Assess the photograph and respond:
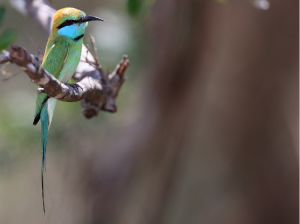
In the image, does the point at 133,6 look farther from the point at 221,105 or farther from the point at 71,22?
the point at 221,105

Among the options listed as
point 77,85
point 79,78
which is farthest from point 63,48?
point 77,85

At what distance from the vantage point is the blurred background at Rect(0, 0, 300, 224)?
2.20 m

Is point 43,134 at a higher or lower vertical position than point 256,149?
higher

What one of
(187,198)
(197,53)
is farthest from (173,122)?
(187,198)

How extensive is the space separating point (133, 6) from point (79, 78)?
0.40 metres

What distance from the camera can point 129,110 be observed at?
249cm

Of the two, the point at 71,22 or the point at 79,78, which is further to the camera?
the point at 79,78

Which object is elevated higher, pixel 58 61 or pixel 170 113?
pixel 58 61

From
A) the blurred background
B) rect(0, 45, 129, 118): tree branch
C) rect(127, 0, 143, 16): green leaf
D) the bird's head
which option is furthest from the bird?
the blurred background

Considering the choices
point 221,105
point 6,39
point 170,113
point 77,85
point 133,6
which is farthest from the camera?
point 221,105

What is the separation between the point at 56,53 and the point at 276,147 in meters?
1.97

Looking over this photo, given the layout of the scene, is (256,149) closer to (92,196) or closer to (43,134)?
(92,196)

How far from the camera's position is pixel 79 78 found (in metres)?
1.47

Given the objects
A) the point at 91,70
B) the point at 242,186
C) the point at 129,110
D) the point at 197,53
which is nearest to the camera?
the point at 91,70
